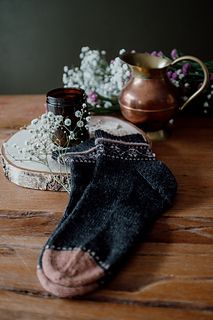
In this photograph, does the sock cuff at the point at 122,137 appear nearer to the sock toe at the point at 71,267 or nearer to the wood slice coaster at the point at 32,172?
the wood slice coaster at the point at 32,172

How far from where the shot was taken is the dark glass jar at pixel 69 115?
974 millimetres

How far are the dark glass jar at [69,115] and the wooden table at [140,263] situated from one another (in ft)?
0.52

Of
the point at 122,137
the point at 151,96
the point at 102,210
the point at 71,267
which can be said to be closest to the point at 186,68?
the point at 151,96

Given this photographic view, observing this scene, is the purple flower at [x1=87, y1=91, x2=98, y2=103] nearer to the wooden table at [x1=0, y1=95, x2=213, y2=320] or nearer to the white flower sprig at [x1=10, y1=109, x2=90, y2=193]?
the white flower sprig at [x1=10, y1=109, x2=90, y2=193]

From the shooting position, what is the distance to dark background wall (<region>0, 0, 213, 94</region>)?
1.58 meters

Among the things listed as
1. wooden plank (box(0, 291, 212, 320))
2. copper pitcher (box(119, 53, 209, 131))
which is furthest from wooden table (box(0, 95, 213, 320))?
copper pitcher (box(119, 53, 209, 131))

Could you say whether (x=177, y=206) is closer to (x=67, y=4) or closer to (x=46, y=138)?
(x=46, y=138)

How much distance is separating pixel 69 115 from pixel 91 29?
0.76 m

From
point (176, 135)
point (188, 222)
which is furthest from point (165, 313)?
point (176, 135)

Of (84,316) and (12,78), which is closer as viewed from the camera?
(84,316)

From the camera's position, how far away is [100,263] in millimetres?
641

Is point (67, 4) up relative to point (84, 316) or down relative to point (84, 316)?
up

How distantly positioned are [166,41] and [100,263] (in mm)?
1177

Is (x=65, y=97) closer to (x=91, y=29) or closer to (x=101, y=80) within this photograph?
(x=101, y=80)
